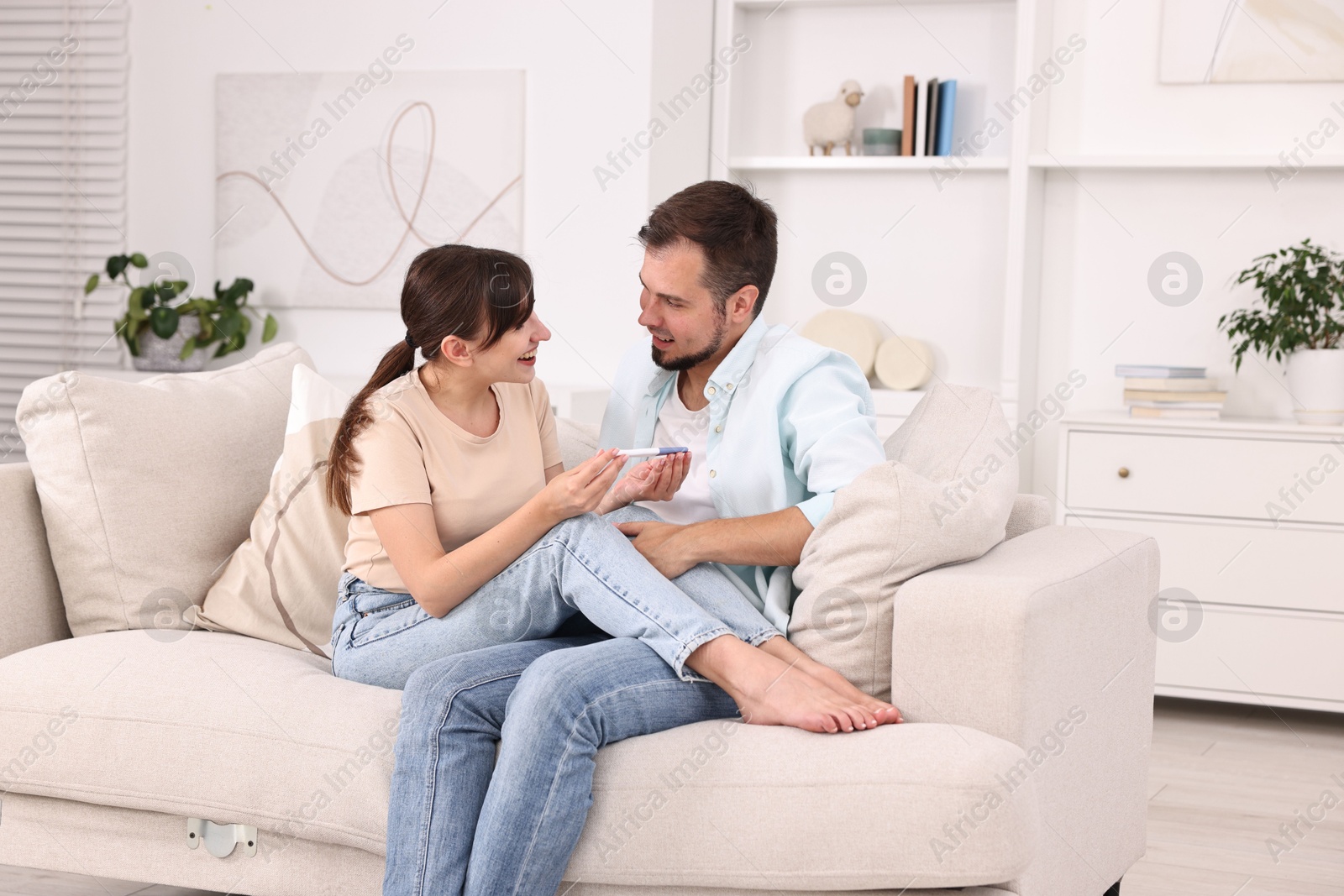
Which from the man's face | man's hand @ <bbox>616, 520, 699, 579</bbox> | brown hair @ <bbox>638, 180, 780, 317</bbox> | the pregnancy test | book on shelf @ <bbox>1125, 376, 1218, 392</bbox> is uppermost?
brown hair @ <bbox>638, 180, 780, 317</bbox>

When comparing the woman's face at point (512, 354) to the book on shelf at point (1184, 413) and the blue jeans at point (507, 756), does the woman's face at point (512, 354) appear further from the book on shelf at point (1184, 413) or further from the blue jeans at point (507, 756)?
the book on shelf at point (1184, 413)

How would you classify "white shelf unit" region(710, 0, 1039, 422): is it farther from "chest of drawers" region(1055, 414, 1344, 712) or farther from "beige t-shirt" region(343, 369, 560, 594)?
"beige t-shirt" region(343, 369, 560, 594)

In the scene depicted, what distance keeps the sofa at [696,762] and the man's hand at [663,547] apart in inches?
10.8

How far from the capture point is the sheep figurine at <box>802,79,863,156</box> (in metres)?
3.84

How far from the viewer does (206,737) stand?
1.80 m

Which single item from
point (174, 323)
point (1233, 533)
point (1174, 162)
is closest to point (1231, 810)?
point (1233, 533)

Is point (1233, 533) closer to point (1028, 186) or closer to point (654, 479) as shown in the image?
point (1028, 186)

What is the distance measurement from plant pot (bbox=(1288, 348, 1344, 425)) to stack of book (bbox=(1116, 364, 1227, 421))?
193 millimetres

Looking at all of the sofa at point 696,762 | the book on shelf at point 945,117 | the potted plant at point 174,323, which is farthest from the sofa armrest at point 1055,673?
the potted plant at point 174,323

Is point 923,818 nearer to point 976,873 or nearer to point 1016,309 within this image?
point 976,873

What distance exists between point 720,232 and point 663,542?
515mm

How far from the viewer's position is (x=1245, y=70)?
3.60 metres

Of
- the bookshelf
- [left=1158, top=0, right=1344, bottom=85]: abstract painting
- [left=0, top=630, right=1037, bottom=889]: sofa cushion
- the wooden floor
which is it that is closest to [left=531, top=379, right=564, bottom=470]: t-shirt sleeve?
[left=0, top=630, right=1037, bottom=889]: sofa cushion

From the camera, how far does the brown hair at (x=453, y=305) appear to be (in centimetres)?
195
